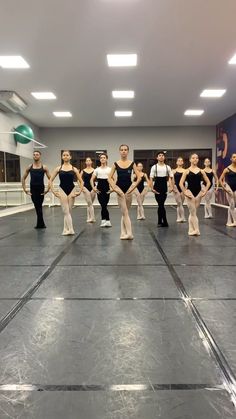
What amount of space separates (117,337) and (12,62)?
7673 millimetres

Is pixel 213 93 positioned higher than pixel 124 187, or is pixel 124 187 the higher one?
pixel 213 93

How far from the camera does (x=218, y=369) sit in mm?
1919

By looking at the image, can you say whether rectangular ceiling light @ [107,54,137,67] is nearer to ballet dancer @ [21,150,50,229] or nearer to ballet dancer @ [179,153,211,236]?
ballet dancer @ [21,150,50,229]

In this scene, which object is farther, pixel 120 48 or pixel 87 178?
pixel 87 178

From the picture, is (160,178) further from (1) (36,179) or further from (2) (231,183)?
(1) (36,179)

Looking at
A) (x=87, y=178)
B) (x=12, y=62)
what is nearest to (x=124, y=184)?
(x=87, y=178)

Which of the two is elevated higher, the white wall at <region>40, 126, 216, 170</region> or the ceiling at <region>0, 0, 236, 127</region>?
the ceiling at <region>0, 0, 236, 127</region>

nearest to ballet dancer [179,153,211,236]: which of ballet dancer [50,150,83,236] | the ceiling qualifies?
ballet dancer [50,150,83,236]

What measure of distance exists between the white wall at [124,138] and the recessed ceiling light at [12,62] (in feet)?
28.8

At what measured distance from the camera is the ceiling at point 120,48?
5.75m

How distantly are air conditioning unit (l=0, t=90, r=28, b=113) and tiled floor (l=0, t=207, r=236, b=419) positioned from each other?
7.39m

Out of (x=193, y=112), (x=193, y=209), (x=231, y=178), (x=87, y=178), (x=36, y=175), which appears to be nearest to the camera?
(x=193, y=209)

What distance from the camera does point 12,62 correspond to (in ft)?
26.8

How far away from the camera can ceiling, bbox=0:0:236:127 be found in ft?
18.9
